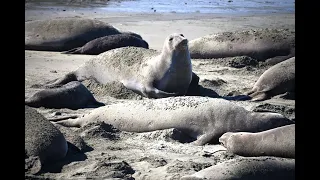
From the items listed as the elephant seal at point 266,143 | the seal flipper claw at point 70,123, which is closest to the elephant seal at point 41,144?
the seal flipper claw at point 70,123

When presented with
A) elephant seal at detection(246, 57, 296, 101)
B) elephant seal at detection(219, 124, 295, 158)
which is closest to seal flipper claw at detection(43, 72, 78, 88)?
elephant seal at detection(246, 57, 296, 101)

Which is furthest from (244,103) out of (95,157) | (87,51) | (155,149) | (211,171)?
(87,51)

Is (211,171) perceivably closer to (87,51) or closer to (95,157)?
(95,157)

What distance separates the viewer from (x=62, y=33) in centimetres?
1015

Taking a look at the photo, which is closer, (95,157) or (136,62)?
(95,157)

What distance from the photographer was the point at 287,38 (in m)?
9.06

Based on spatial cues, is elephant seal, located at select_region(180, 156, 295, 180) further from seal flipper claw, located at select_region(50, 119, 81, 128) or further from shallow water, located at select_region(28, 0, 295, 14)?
shallow water, located at select_region(28, 0, 295, 14)

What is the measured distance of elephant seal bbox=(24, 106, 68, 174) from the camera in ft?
12.1

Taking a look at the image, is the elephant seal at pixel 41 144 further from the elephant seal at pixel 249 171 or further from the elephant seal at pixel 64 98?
the elephant seal at pixel 64 98

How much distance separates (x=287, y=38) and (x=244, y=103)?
3249 mm

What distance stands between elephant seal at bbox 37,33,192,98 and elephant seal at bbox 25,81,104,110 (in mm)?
811

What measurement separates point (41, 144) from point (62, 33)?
21.4ft

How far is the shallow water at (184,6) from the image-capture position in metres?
17.0
